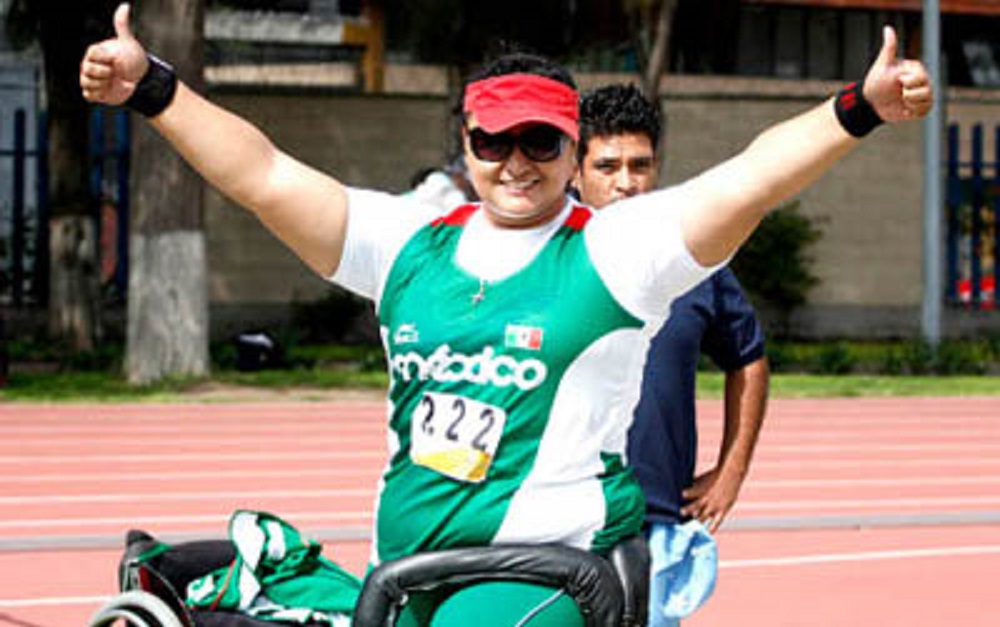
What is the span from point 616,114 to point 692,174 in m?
24.1

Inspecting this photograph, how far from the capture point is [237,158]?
306cm

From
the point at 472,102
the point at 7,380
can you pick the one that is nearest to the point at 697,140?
the point at 7,380

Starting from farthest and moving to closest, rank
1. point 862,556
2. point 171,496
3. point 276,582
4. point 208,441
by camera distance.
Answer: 1. point 208,441
2. point 171,496
3. point 862,556
4. point 276,582

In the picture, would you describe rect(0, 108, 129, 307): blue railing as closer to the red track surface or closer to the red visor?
the red track surface

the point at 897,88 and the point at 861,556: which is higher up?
the point at 897,88

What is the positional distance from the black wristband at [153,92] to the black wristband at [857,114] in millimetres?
1145

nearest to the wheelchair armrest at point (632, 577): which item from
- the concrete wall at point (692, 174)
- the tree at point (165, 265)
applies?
the tree at point (165, 265)

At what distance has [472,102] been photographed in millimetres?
3104

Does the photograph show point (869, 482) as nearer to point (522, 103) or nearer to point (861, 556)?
point (861, 556)

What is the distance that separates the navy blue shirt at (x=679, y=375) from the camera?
Result: 13.5 feet

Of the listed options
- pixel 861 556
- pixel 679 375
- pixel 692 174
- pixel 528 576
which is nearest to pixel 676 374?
pixel 679 375

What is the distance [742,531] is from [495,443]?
6.45 m

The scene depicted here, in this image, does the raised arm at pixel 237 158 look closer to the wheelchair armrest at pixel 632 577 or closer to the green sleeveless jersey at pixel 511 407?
the green sleeveless jersey at pixel 511 407

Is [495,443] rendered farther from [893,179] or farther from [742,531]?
[893,179]
